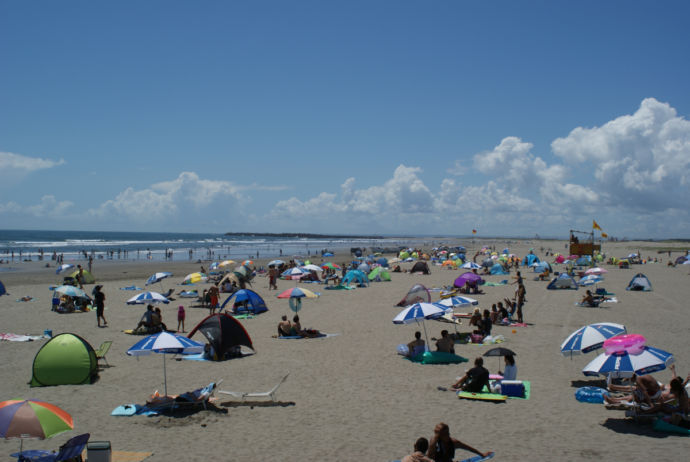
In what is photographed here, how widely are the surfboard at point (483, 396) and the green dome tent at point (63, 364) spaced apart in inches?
288

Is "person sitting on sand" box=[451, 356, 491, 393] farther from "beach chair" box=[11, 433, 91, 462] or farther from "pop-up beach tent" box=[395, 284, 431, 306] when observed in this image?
"pop-up beach tent" box=[395, 284, 431, 306]

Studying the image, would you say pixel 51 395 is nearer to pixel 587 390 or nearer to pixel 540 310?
pixel 587 390

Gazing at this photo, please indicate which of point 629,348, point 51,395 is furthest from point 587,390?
point 51,395

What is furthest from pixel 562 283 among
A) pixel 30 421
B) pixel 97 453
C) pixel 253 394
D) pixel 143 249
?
pixel 143 249

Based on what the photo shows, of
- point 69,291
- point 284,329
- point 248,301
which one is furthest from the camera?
point 69,291

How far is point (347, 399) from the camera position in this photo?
29.5ft

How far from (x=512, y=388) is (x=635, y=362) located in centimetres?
206

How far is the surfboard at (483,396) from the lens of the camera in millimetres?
8763

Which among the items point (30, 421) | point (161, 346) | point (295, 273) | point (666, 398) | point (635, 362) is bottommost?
point (295, 273)

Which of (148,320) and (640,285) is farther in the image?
(640,285)

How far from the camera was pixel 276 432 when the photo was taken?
295 inches

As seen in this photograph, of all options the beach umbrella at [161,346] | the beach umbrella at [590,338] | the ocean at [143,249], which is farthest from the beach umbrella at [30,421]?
the ocean at [143,249]

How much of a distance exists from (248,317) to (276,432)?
1072cm

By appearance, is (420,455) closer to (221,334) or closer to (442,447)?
(442,447)
